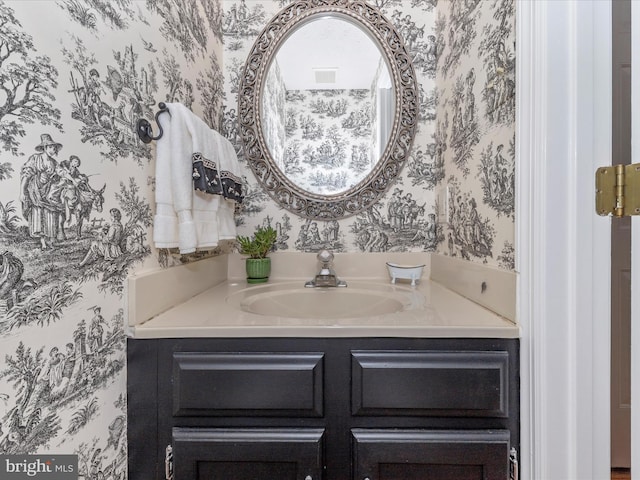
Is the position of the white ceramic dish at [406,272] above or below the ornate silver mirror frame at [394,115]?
below

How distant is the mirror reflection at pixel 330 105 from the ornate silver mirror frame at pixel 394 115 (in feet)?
0.09

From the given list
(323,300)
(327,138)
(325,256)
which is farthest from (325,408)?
(327,138)

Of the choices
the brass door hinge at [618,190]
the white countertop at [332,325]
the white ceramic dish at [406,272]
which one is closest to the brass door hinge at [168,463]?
the white countertop at [332,325]

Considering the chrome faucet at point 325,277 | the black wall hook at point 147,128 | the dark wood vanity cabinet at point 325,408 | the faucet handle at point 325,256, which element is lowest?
the dark wood vanity cabinet at point 325,408

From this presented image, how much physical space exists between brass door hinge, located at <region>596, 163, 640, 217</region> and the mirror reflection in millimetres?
772

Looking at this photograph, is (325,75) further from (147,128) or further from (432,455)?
(432,455)

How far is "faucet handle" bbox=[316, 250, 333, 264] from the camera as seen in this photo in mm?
1192

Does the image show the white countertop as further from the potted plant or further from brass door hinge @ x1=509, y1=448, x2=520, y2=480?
the potted plant

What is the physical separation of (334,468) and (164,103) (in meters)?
0.93

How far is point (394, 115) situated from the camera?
1.29 meters

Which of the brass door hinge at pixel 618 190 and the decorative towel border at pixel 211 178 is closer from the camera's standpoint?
the brass door hinge at pixel 618 190

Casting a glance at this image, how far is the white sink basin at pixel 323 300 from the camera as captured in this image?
1.03 meters

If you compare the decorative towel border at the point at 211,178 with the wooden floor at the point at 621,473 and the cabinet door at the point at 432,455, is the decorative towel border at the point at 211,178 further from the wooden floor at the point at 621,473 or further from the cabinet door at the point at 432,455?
the wooden floor at the point at 621,473

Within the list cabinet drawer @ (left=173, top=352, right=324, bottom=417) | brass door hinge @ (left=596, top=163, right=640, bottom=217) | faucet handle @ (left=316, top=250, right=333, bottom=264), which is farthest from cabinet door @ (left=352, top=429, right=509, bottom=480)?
faucet handle @ (left=316, top=250, right=333, bottom=264)
